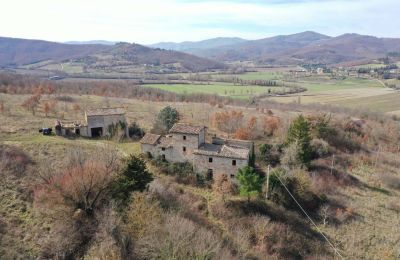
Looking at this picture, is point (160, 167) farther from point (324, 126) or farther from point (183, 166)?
point (324, 126)

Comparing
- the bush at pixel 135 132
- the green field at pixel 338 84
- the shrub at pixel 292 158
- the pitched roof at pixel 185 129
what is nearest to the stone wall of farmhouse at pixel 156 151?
the pitched roof at pixel 185 129

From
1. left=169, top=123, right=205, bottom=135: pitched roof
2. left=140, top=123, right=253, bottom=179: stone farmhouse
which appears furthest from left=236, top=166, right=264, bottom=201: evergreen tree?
left=169, top=123, right=205, bottom=135: pitched roof

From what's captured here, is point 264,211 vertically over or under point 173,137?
under

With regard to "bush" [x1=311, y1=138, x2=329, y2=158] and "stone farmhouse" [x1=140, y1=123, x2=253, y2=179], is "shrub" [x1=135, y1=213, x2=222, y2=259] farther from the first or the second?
"bush" [x1=311, y1=138, x2=329, y2=158]

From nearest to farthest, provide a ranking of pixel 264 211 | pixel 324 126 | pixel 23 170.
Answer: pixel 23 170 < pixel 264 211 < pixel 324 126

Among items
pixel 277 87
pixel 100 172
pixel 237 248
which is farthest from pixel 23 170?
pixel 277 87

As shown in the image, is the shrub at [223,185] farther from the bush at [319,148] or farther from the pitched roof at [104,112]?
the bush at [319,148]

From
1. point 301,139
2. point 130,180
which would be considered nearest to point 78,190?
point 130,180

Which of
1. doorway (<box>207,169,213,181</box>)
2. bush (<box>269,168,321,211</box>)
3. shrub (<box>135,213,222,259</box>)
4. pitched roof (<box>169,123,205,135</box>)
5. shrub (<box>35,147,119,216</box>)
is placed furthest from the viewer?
pitched roof (<box>169,123,205,135</box>)
